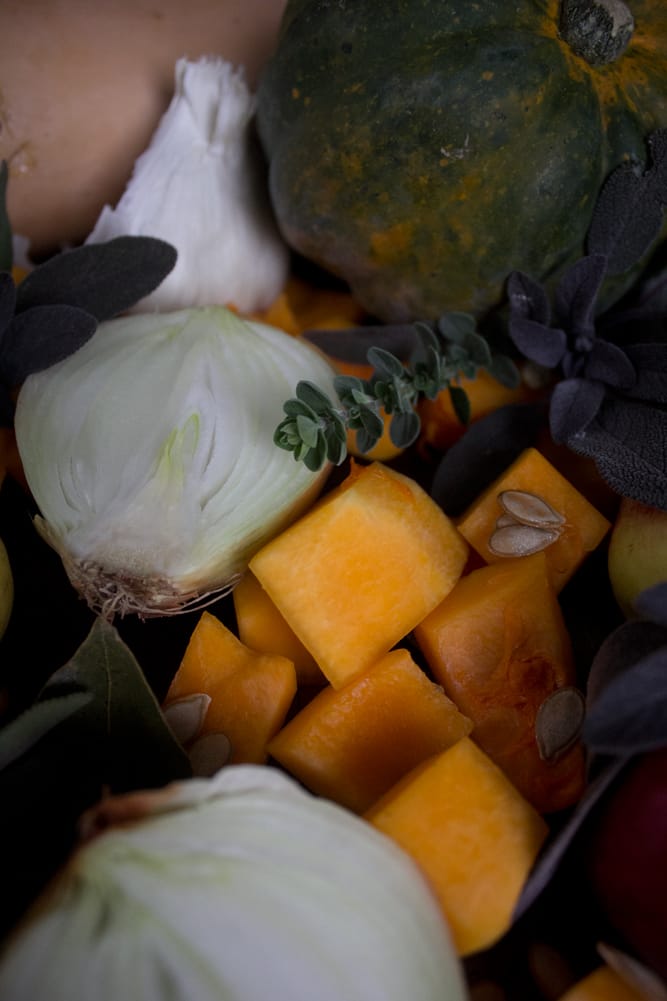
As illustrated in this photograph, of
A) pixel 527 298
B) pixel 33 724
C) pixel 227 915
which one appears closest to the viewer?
pixel 227 915

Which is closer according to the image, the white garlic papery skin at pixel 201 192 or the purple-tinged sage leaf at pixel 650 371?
the purple-tinged sage leaf at pixel 650 371

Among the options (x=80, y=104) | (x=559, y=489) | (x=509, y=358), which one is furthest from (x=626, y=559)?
(x=80, y=104)

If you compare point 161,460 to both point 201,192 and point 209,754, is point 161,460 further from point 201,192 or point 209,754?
point 201,192

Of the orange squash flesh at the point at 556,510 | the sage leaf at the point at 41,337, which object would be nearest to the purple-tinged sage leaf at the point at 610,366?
the orange squash flesh at the point at 556,510

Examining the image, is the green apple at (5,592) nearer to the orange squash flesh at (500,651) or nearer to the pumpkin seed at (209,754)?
the pumpkin seed at (209,754)

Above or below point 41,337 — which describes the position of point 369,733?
below

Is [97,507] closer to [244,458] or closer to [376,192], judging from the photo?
[244,458]

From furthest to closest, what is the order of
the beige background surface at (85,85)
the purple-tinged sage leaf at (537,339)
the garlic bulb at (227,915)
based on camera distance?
1. the beige background surface at (85,85)
2. the purple-tinged sage leaf at (537,339)
3. the garlic bulb at (227,915)

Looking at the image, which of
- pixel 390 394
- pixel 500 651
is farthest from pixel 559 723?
pixel 390 394
